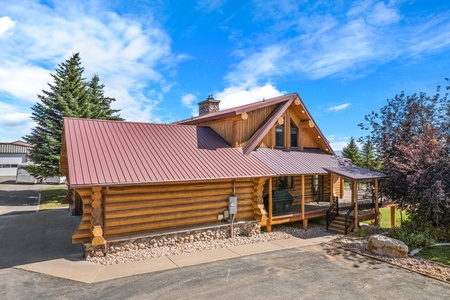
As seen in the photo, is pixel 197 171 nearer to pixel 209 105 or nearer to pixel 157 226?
pixel 157 226

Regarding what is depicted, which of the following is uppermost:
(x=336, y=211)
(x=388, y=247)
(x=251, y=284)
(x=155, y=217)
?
(x=155, y=217)

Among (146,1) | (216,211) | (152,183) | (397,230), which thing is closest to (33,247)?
(152,183)

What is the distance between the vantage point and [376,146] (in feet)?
60.7

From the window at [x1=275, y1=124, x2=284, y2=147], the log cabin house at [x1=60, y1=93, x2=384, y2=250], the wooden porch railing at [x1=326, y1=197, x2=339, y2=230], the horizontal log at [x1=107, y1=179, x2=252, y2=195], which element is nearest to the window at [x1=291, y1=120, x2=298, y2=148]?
the log cabin house at [x1=60, y1=93, x2=384, y2=250]

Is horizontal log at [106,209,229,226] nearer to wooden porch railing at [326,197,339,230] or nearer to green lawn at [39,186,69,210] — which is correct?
wooden porch railing at [326,197,339,230]

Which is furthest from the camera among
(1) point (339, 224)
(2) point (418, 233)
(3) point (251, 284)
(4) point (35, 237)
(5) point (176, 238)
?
(1) point (339, 224)

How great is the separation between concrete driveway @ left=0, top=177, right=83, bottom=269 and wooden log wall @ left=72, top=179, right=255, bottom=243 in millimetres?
1517

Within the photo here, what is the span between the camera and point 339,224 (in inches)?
545

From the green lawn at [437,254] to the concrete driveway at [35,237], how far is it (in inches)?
493

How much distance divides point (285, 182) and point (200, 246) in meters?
7.94

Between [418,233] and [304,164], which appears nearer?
[418,233]

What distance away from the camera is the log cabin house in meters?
9.58

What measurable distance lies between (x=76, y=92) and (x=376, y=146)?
2504 cm

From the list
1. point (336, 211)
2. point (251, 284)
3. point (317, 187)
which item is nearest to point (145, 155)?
point (251, 284)
